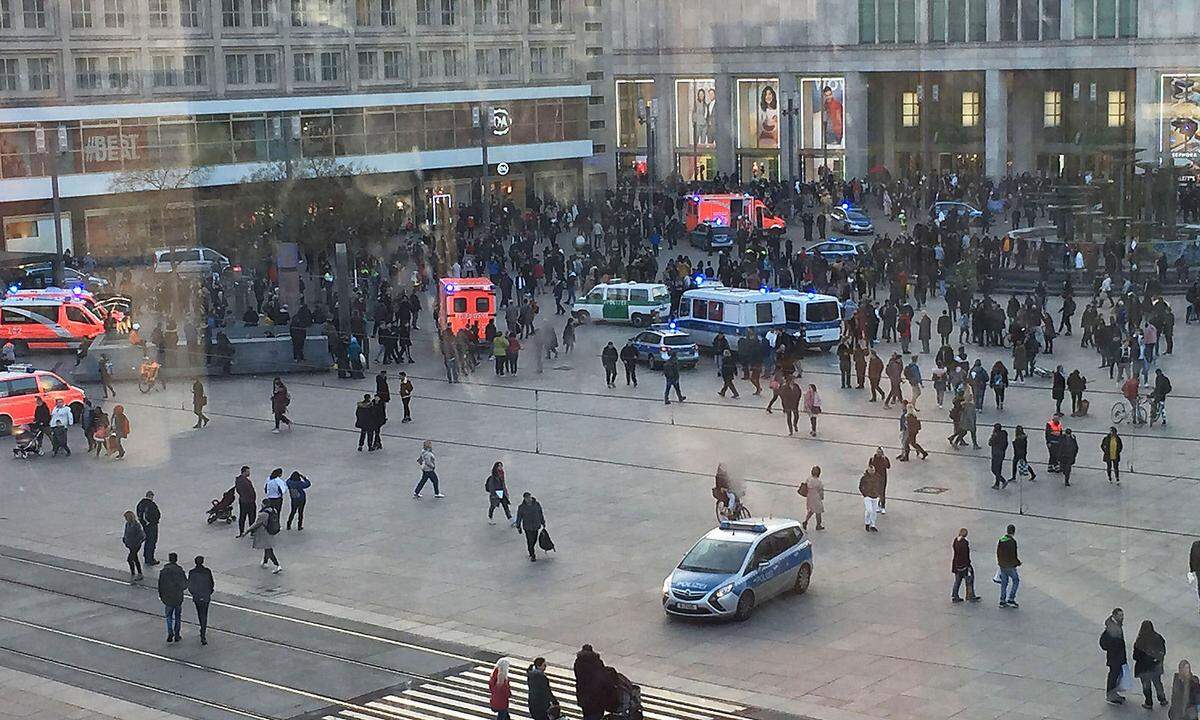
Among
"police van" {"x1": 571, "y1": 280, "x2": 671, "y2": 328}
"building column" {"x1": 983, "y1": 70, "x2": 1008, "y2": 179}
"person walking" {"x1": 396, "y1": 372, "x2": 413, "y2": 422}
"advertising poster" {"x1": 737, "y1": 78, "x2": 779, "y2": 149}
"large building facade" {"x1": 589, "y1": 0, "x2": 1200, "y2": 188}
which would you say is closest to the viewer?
"person walking" {"x1": 396, "y1": 372, "x2": 413, "y2": 422}

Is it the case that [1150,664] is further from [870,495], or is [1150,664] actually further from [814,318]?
[814,318]

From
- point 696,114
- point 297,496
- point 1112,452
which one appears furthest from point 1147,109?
point 297,496

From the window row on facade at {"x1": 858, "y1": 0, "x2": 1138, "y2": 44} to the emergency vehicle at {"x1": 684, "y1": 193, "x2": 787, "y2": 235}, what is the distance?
18.8 metres

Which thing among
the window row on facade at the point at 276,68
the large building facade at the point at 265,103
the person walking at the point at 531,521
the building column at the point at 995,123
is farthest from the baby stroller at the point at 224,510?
the building column at the point at 995,123

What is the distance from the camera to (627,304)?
1962 inches

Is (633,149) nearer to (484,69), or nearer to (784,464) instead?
(484,69)

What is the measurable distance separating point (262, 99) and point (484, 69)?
32.1 feet

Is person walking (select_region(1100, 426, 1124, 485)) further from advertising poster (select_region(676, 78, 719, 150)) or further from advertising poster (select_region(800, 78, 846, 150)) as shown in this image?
advertising poster (select_region(676, 78, 719, 150))

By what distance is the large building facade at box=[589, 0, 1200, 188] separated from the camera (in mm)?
80250

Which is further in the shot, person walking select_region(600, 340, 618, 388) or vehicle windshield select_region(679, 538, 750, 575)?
person walking select_region(600, 340, 618, 388)

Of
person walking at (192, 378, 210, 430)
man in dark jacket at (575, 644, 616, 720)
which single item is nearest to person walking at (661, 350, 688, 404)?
person walking at (192, 378, 210, 430)

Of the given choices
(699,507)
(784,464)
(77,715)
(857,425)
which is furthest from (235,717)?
(857,425)

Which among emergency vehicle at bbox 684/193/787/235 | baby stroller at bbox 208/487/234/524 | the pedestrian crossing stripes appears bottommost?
the pedestrian crossing stripes

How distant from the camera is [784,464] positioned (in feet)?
110
